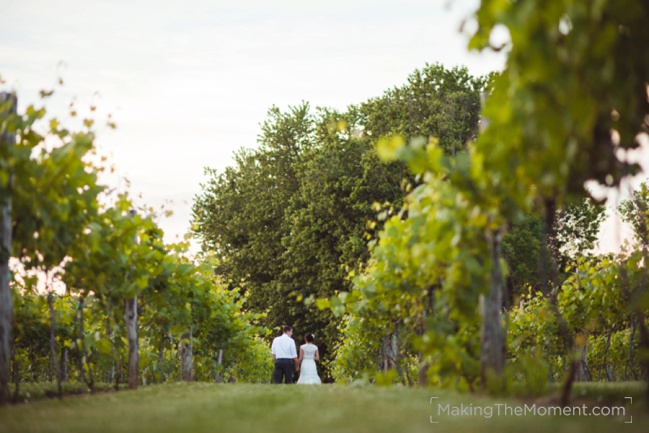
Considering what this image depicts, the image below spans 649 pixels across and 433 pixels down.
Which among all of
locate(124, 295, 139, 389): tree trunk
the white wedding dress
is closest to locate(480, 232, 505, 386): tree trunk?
locate(124, 295, 139, 389): tree trunk

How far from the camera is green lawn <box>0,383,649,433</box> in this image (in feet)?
15.0

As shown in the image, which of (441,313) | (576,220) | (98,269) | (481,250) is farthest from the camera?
(576,220)

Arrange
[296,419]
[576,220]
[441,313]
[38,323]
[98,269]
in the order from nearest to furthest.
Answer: [296,419], [441,313], [98,269], [38,323], [576,220]

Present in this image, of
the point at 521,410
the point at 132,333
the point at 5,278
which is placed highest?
the point at 5,278

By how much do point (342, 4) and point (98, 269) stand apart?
717cm

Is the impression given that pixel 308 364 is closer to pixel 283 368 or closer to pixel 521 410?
pixel 283 368

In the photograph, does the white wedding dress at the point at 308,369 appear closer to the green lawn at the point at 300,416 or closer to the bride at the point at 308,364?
the bride at the point at 308,364

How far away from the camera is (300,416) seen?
5242mm

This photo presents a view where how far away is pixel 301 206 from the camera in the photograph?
1405 inches

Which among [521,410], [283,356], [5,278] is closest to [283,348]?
[283,356]

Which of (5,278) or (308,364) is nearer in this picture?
(5,278)

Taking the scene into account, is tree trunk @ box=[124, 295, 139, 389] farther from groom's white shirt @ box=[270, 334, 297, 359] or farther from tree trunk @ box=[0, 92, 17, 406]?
groom's white shirt @ box=[270, 334, 297, 359]

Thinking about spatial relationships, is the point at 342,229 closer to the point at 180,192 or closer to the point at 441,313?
the point at 180,192

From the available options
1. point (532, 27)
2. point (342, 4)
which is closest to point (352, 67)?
point (342, 4)
